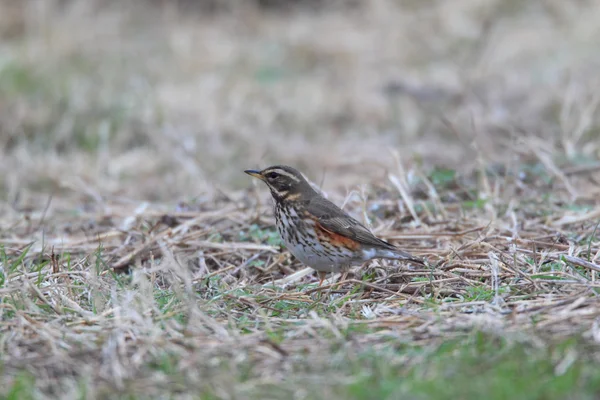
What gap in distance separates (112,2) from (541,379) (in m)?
17.3

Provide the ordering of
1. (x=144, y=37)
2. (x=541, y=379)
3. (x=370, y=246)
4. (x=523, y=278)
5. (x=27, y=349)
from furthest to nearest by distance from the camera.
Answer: (x=144, y=37), (x=370, y=246), (x=523, y=278), (x=27, y=349), (x=541, y=379)

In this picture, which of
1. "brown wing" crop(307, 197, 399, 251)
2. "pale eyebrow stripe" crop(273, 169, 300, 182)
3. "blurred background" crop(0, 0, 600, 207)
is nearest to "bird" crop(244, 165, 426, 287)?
"brown wing" crop(307, 197, 399, 251)

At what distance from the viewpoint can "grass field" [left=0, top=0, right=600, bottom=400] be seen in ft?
15.7

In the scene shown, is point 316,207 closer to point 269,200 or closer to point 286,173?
point 286,173

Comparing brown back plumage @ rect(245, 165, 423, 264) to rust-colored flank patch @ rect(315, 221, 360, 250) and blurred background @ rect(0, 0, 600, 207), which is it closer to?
rust-colored flank patch @ rect(315, 221, 360, 250)

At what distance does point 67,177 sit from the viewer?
1114 cm

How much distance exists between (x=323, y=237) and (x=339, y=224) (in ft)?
0.60

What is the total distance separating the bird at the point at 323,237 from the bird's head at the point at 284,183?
1 cm

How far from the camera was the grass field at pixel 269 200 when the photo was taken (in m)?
4.79

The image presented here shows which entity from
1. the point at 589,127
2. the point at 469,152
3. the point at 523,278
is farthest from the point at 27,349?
the point at 589,127

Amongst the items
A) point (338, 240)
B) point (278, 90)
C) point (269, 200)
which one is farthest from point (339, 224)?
point (278, 90)

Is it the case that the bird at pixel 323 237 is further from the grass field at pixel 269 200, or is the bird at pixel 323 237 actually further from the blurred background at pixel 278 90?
the blurred background at pixel 278 90

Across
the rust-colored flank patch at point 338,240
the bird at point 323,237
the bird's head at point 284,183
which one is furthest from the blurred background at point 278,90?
the rust-colored flank patch at point 338,240

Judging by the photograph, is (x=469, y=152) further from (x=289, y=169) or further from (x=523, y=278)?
(x=523, y=278)
